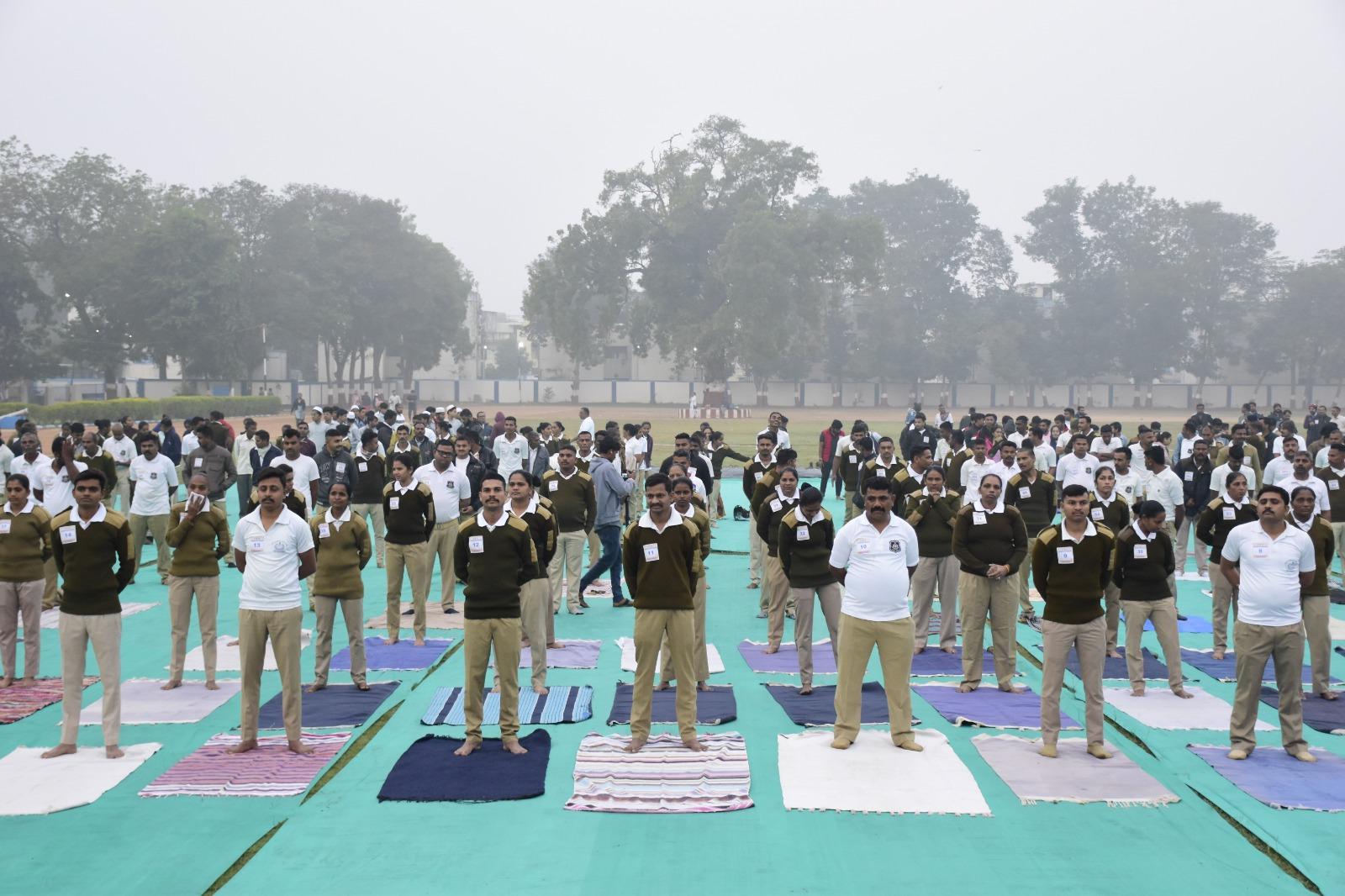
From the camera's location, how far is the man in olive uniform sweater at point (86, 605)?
7.35m

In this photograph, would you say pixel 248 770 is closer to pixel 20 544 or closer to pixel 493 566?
pixel 493 566

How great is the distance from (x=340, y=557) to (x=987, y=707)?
16.8 feet

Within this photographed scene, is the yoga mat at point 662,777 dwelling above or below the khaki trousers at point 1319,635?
below

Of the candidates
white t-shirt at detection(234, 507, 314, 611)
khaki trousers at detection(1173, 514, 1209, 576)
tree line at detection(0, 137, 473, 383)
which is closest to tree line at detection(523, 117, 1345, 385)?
tree line at detection(0, 137, 473, 383)

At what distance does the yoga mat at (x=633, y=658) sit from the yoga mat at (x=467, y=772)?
78.4 inches

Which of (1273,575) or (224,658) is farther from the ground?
(1273,575)

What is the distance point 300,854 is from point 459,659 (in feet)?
14.1

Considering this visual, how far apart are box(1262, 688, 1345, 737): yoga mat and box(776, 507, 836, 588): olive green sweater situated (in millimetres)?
3346

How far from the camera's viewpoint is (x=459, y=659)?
33.2ft

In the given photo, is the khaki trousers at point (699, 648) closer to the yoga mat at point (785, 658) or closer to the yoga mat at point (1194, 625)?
the yoga mat at point (785, 658)

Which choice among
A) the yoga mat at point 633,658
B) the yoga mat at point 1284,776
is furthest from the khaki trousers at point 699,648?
the yoga mat at point 1284,776

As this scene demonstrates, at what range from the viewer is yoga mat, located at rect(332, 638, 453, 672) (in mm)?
9734

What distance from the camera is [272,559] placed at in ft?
24.6

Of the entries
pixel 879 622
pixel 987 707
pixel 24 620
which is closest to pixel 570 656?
pixel 879 622
